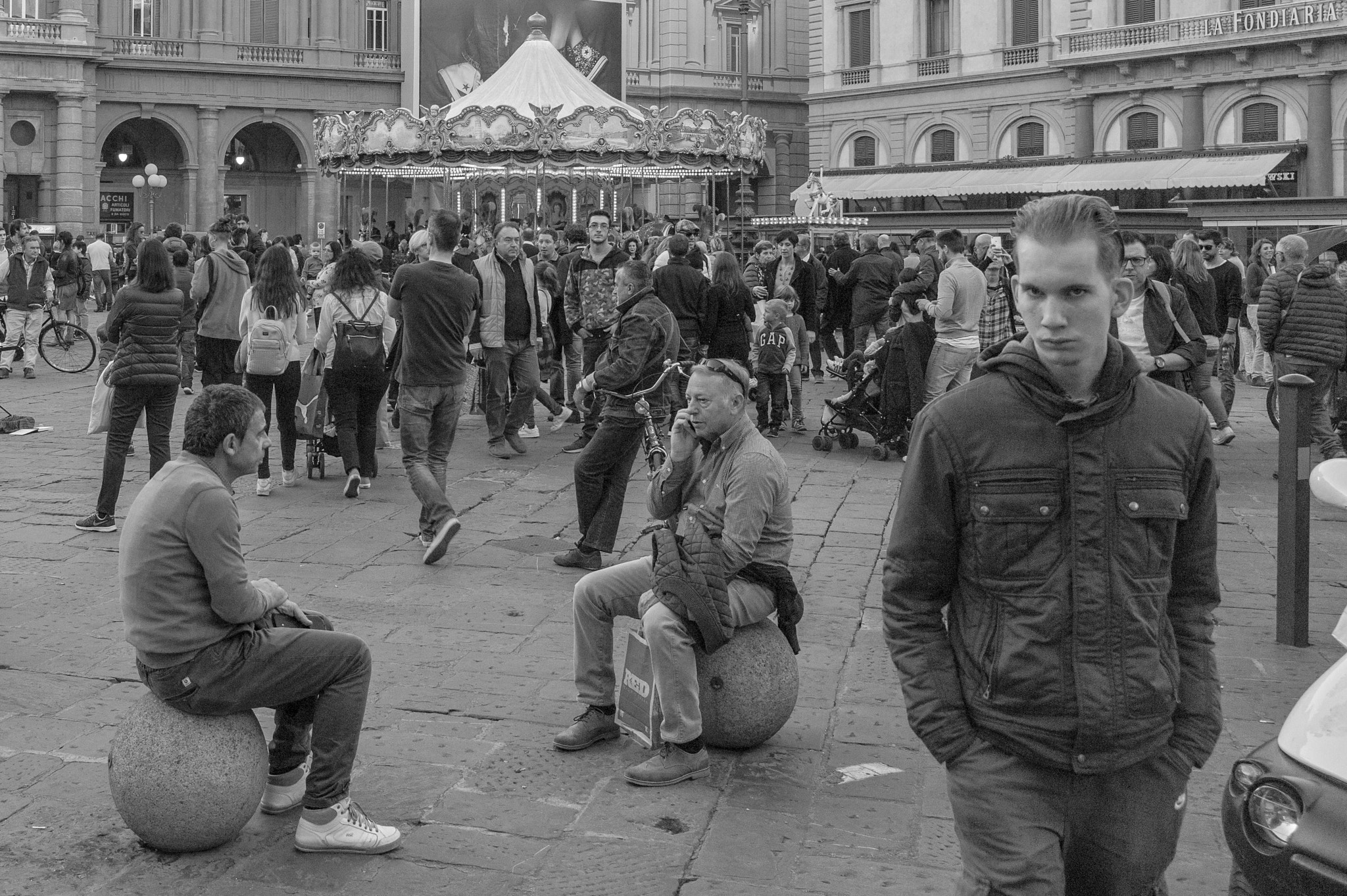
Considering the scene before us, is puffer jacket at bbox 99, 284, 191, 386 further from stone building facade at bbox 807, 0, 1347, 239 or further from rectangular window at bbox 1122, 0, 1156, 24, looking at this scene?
rectangular window at bbox 1122, 0, 1156, 24

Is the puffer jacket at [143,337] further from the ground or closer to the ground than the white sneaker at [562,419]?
further from the ground

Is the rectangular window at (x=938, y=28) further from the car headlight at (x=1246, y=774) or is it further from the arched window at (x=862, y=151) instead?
the car headlight at (x=1246, y=774)

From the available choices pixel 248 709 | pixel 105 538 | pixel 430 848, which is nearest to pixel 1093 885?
pixel 430 848

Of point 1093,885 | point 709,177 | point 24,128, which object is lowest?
point 1093,885

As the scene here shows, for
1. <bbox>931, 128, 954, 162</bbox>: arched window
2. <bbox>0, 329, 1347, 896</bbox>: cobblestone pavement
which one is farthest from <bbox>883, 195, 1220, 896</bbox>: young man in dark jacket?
<bbox>931, 128, 954, 162</bbox>: arched window

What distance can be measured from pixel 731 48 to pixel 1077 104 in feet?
44.9

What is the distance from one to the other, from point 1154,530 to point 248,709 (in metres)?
2.63

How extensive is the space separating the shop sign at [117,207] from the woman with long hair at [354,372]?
113 feet

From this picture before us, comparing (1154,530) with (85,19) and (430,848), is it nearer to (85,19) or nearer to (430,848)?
(430,848)

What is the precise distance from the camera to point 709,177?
2452cm

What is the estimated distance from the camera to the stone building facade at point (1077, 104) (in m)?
32.7

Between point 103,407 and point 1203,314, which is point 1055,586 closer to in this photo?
point 103,407

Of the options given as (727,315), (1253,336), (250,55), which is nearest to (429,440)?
(727,315)

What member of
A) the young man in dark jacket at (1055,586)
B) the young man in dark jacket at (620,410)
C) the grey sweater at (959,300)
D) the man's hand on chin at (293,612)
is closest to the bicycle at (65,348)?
the grey sweater at (959,300)
